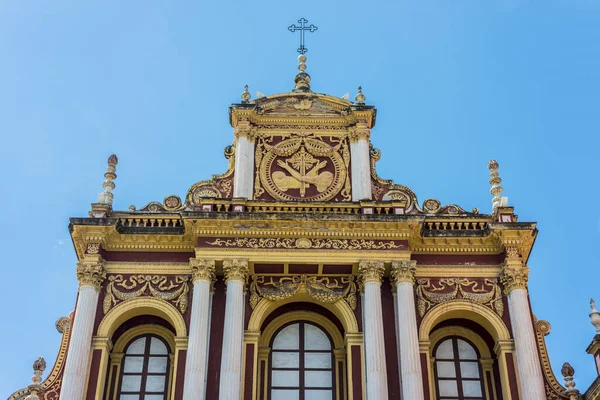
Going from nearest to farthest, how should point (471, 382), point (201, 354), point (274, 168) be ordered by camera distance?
point (201, 354) < point (471, 382) < point (274, 168)

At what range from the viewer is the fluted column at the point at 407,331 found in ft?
68.2

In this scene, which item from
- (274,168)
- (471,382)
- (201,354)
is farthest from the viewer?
(274,168)

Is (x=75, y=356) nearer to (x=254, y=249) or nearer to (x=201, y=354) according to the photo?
(x=201, y=354)

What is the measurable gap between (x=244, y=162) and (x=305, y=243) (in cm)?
327

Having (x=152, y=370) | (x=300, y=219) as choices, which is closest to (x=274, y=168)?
(x=300, y=219)

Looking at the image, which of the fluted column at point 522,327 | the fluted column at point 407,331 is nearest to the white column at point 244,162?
the fluted column at point 407,331

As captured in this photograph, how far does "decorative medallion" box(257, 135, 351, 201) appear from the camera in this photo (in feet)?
80.5

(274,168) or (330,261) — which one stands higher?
(274,168)

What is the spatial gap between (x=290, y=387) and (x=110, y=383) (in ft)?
14.1

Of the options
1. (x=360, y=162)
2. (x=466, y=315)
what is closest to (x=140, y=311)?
(x=360, y=162)

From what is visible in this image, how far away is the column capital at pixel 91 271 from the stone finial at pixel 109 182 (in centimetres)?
175

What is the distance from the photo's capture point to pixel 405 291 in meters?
22.3

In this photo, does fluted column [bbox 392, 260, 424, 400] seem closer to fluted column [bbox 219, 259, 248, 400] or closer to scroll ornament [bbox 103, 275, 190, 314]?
fluted column [bbox 219, 259, 248, 400]

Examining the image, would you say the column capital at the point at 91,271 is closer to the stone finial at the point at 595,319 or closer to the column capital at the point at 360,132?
the column capital at the point at 360,132
